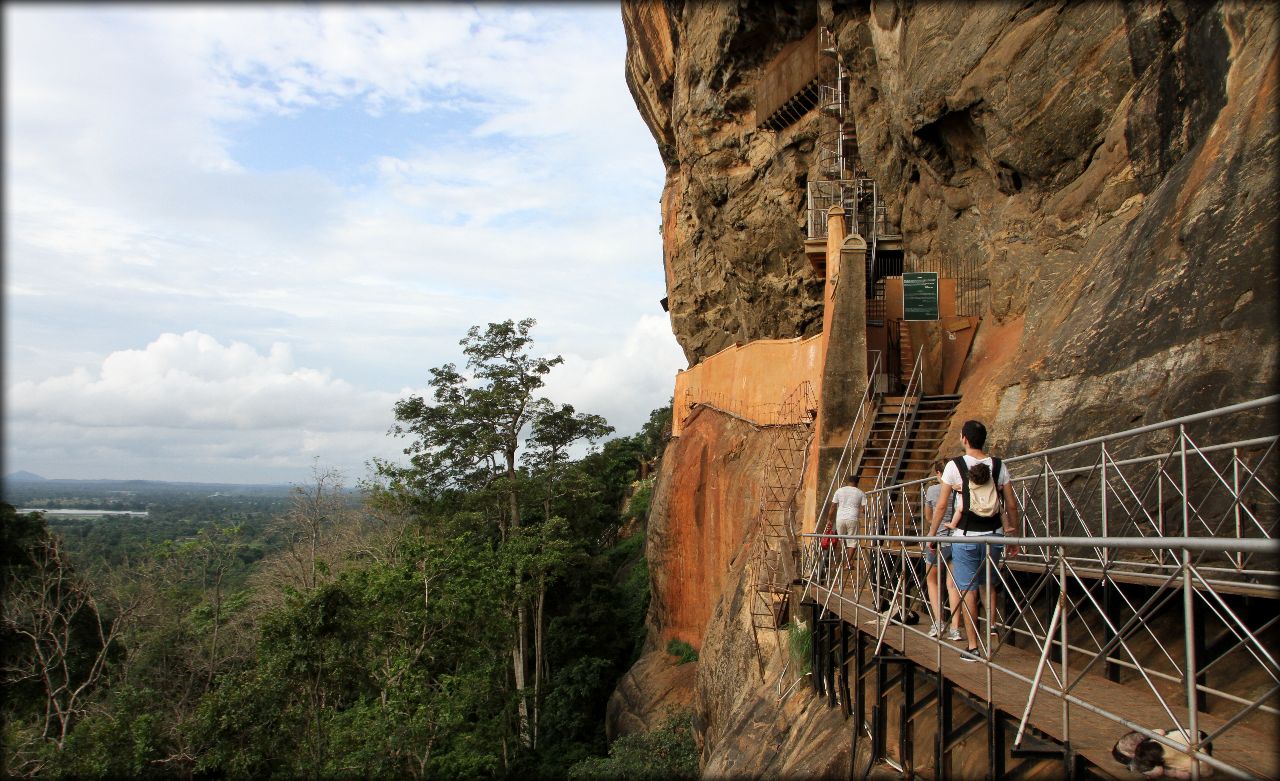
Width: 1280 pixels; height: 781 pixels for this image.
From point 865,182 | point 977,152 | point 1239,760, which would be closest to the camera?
point 1239,760

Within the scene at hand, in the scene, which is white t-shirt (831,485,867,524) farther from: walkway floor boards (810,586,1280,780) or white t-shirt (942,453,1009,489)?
white t-shirt (942,453,1009,489)

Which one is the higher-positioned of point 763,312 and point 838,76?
point 838,76

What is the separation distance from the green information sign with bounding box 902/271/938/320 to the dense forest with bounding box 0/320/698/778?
9926mm

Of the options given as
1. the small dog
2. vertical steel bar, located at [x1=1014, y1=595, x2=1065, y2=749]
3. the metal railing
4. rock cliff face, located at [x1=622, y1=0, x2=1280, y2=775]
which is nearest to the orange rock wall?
rock cliff face, located at [x1=622, y1=0, x2=1280, y2=775]

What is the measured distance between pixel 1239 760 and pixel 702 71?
24012 millimetres

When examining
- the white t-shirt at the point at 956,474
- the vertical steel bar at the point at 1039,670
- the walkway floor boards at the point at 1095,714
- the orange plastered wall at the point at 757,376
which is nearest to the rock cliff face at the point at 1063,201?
the orange plastered wall at the point at 757,376

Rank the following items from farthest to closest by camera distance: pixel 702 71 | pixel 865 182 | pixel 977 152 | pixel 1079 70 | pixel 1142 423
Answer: pixel 702 71, pixel 865 182, pixel 977 152, pixel 1079 70, pixel 1142 423

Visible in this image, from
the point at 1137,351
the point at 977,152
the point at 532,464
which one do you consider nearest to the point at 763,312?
the point at 532,464

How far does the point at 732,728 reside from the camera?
1116 centimetres

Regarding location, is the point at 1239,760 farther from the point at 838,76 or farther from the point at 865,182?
the point at 838,76

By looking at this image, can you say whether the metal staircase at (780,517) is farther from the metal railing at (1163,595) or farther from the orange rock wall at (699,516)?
the metal railing at (1163,595)

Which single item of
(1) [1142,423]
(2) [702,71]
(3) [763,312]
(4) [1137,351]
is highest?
(2) [702,71]

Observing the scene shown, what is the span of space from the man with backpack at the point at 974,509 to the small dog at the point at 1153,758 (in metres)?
1.90

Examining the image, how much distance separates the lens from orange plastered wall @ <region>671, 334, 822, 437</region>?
16.4 m
